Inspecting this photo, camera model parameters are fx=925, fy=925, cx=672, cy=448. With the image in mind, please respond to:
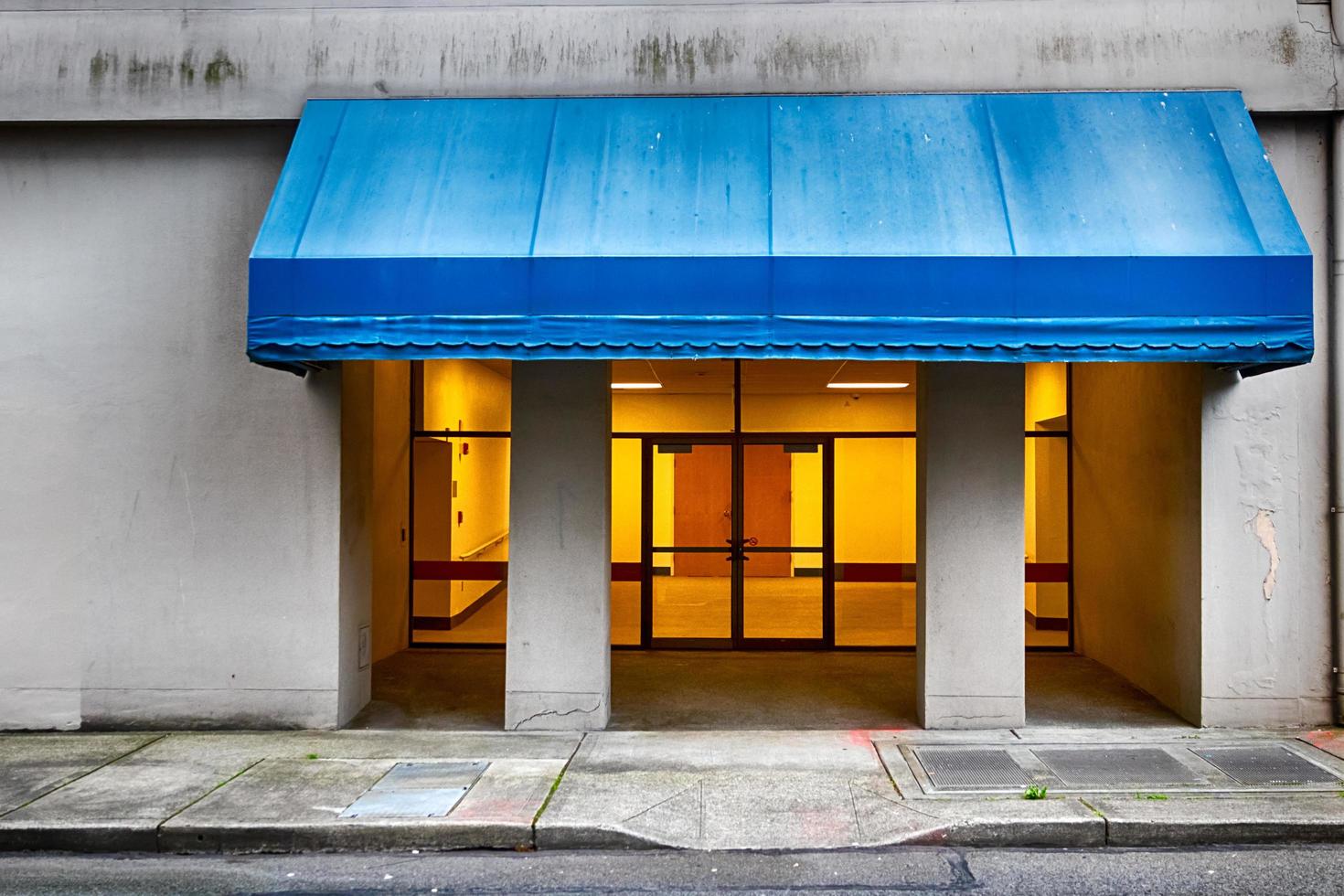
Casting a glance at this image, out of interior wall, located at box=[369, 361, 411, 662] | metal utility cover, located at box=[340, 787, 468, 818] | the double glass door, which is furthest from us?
the double glass door

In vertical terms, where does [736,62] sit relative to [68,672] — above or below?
above

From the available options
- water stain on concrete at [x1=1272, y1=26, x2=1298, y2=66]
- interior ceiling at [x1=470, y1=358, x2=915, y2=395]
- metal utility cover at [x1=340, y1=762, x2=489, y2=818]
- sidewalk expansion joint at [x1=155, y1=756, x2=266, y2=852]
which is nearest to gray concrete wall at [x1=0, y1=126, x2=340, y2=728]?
sidewalk expansion joint at [x1=155, y1=756, x2=266, y2=852]

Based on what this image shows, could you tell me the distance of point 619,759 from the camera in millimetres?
7039

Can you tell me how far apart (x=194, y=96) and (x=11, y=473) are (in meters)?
3.68

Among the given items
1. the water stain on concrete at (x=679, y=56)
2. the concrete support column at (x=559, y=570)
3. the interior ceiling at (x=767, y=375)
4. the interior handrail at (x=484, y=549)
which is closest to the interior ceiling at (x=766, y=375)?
the interior ceiling at (x=767, y=375)

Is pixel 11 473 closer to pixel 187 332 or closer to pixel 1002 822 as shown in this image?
pixel 187 332

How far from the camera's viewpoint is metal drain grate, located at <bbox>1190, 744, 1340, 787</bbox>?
6434 mm

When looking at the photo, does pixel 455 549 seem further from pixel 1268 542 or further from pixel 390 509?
pixel 1268 542

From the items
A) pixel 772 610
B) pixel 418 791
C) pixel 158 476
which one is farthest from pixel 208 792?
pixel 772 610

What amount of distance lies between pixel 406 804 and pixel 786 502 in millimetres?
6216

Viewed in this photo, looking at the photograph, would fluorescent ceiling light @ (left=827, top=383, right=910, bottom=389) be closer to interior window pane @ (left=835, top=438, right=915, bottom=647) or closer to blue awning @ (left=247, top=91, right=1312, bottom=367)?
interior window pane @ (left=835, top=438, right=915, bottom=647)

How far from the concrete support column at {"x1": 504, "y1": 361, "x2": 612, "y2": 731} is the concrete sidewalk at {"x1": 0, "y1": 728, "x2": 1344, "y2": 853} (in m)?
0.38

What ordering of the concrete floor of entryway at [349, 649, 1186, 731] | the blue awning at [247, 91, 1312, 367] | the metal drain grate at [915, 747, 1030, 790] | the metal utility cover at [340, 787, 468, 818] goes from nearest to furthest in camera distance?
the metal utility cover at [340, 787, 468, 818], the metal drain grate at [915, 747, 1030, 790], the blue awning at [247, 91, 1312, 367], the concrete floor of entryway at [349, 649, 1186, 731]

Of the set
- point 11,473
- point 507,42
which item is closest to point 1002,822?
point 507,42
